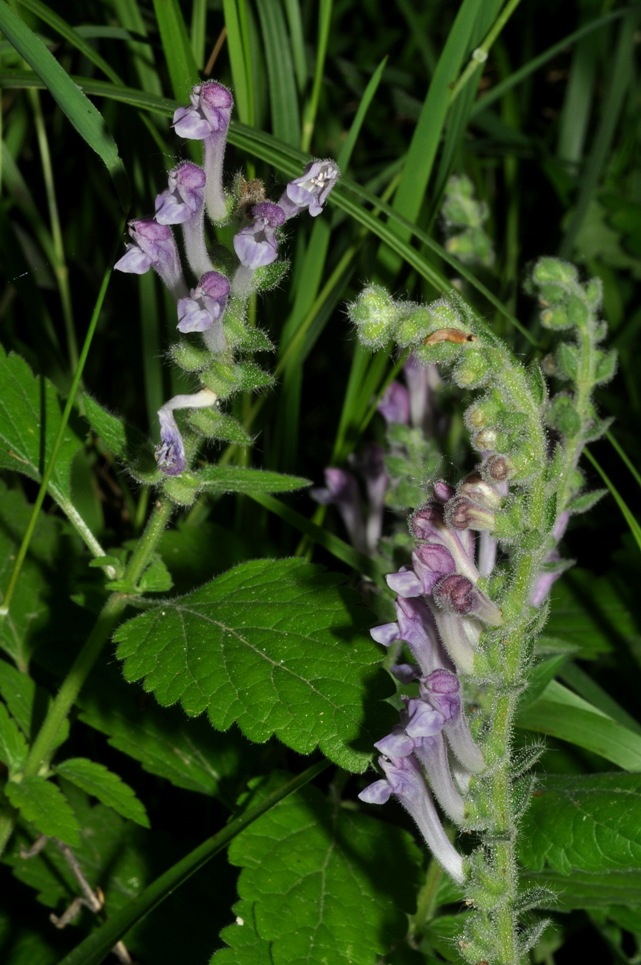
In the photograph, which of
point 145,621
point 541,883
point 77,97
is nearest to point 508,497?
point 145,621

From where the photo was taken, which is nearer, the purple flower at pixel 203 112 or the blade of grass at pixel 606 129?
the purple flower at pixel 203 112

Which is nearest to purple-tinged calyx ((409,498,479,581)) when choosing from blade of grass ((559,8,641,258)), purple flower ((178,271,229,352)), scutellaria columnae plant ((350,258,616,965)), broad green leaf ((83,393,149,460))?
scutellaria columnae plant ((350,258,616,965))

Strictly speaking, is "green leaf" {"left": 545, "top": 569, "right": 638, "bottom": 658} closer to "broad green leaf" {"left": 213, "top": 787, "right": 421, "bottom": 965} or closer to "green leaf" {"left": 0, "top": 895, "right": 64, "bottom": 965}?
"broad green leaf" {"left": 213, "top": 787, "right": 421, "bottom": 965}

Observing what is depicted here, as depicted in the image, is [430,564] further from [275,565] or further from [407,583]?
[275,565]

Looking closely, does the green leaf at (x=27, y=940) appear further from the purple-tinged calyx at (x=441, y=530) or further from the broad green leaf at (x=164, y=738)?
the purple-tinged calyx at (x=441, y=530)

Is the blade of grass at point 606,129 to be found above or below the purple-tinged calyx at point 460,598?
above

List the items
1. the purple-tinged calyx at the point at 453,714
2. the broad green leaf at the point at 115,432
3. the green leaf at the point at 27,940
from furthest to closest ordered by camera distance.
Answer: the green leaf at the point at 27,940 → the broad green leaf at the point at 115,432 → the purple-tinged calyx at the point at 453,714

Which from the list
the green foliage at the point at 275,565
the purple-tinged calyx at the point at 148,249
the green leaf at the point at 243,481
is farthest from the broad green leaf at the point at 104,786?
the purple-tinged calyx at the point at 148,249
